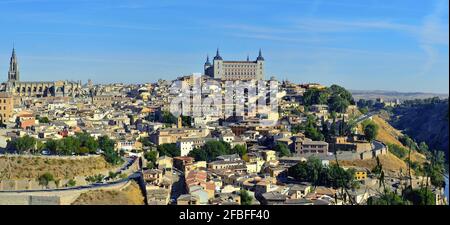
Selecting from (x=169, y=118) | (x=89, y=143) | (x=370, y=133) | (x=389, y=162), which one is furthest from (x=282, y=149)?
(x=169, y=118)

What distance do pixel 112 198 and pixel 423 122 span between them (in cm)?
1262

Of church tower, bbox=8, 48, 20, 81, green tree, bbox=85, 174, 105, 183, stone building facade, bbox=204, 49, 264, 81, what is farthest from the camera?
stone building facade, bbox=204, 49, 264, 81

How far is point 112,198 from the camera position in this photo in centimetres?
729

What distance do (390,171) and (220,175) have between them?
11.0 ft

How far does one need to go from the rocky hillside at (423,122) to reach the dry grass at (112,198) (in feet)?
24.4

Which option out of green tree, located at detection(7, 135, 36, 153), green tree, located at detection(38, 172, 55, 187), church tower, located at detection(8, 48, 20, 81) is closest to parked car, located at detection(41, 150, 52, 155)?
green tree, located at detection(7, 135, 36, 153)

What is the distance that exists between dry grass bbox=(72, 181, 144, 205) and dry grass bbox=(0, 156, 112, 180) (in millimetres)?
1417

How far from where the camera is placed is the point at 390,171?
10.4m

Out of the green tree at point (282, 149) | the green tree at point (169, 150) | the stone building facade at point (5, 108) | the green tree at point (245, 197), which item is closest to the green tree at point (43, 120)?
the stone building facade at point (5, 108)

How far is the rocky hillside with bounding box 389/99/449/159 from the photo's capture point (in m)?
14.5

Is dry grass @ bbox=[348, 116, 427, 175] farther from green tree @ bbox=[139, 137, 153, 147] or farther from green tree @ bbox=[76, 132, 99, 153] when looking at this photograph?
green tree @ bbox=[76, 132, 99, 153]

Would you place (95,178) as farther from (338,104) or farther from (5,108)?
(338,104)
